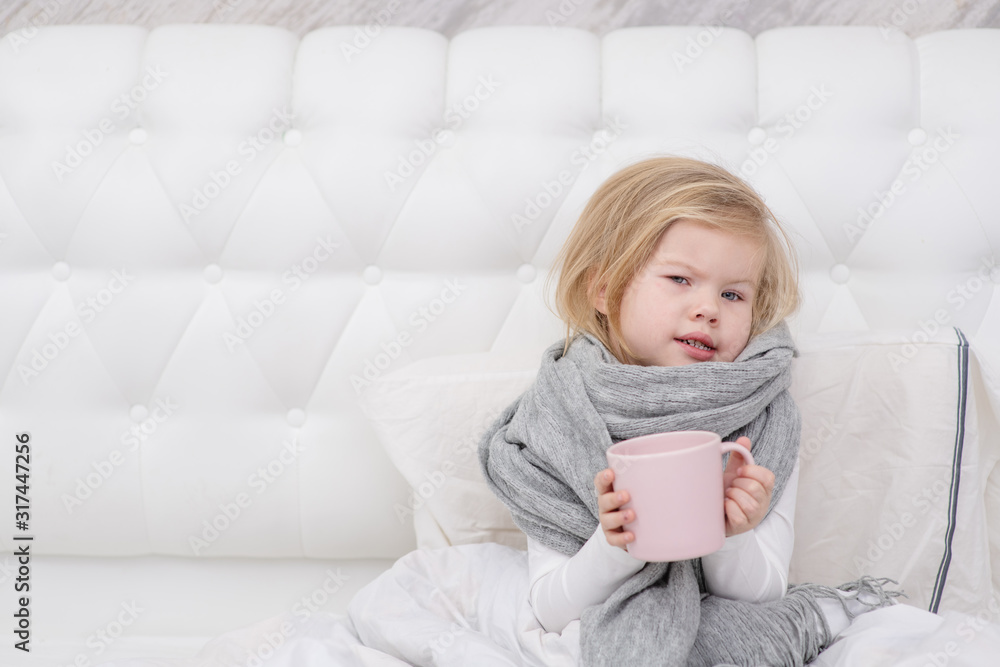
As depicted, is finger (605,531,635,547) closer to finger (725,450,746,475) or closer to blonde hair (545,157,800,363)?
finger (725,450,746,475)

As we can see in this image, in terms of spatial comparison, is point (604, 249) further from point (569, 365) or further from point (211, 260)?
point (211, 260)

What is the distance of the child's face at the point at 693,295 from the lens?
3.03 ft

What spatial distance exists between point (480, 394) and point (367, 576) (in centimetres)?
38

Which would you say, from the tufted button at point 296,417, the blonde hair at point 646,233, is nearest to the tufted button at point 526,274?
the blonde hair at point 646,233

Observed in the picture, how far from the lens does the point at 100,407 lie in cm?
123

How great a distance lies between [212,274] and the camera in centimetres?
123

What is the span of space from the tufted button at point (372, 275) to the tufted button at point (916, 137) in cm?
82

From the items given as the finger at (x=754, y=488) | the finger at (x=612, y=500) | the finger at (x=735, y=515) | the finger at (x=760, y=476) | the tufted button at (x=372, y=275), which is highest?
the tufted button at (x=372, y=275)

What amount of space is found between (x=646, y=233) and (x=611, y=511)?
365 millimetres

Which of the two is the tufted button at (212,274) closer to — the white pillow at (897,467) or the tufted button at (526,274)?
the tufted button at (526,274)

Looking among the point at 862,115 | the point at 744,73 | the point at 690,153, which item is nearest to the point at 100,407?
the point at 690,153

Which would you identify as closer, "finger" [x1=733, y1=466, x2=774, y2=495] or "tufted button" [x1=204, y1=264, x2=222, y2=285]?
"finger" [x1=733, y1=466, x2=774, y2=495]

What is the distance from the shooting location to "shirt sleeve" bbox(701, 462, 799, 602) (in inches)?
33.0

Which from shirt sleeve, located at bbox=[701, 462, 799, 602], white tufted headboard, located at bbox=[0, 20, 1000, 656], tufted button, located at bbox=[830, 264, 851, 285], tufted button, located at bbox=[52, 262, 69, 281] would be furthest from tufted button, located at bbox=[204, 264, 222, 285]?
tufted button, located at bbox=[830, 264, 851, 285]
